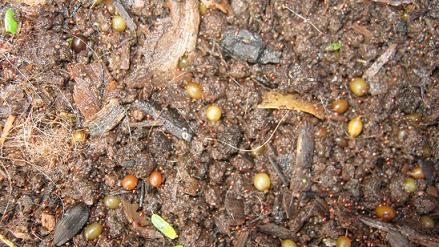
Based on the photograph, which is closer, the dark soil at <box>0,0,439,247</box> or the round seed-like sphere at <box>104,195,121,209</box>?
the dark soil at <box>0,0,439,247</box>

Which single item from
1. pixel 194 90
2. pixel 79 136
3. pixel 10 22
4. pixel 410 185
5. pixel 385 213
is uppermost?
pixel 10 22

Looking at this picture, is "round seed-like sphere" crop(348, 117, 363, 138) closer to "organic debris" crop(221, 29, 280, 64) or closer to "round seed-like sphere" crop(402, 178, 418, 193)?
"round seed-like sphere" crop(402, 178, 418, 193)

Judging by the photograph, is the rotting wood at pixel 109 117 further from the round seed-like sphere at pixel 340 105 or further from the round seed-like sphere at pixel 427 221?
the round seed-like sphere at pixel 427 221

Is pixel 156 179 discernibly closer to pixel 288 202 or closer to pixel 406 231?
pixel 288 202

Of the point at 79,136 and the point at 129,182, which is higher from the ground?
the point at 79,136

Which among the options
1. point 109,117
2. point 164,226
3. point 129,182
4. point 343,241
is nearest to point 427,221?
point 343,241

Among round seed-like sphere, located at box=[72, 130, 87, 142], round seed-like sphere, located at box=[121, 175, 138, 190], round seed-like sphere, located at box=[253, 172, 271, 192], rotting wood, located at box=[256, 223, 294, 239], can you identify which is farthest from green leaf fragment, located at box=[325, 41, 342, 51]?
round seed-like sphere, located at box=[72, 130, 87, 142]

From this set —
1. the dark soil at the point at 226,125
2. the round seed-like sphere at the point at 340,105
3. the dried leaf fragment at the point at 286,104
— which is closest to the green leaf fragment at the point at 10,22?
the dark soil at the point at 226,125
